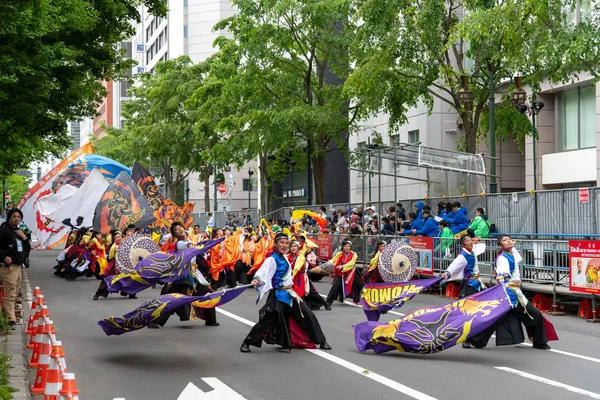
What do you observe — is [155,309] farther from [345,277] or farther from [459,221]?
[459,221]

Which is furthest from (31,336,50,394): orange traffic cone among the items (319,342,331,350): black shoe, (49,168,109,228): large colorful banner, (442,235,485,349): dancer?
(49,168,109,228): large colorful banner

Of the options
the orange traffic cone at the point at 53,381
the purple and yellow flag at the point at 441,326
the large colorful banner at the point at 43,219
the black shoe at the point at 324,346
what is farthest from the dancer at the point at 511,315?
the large colorful banner at the point at 43,219

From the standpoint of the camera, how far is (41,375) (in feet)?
30.0

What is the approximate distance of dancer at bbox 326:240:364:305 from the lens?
18.8m

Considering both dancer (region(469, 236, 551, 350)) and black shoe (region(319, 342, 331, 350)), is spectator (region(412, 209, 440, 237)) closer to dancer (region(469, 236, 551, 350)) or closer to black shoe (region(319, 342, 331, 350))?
dancer (region(469, 236, 551, 350))

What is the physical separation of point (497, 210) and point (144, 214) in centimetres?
916

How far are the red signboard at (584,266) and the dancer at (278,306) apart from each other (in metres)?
6.27

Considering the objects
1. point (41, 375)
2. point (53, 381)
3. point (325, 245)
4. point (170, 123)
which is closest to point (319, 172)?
point (325, 245)

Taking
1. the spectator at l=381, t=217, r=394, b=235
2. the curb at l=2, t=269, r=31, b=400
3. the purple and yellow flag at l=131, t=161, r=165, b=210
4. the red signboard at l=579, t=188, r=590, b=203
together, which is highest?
the purple and yellow flag at l=131, t=161, r=165, b=210

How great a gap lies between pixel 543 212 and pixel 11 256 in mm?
12549

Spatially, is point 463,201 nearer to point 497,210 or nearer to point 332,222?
point 497,210

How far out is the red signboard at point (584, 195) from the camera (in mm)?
19625

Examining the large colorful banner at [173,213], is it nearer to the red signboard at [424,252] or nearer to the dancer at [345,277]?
the red signboard at [424,252]

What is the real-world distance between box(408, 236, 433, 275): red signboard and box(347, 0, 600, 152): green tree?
5226 mm
